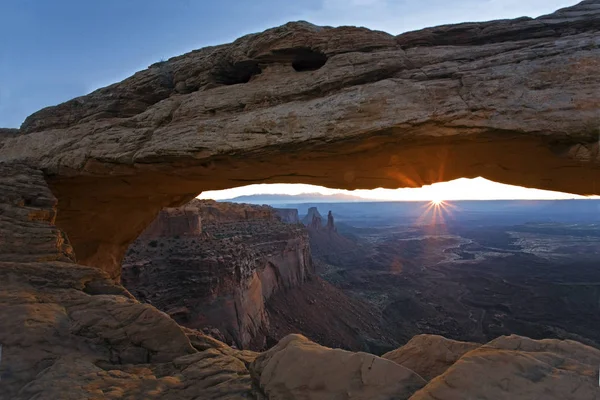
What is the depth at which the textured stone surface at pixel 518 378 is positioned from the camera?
10.8ft

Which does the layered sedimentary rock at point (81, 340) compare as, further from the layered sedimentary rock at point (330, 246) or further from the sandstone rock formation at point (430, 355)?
the layered sedimentary rock at point (330, 246)

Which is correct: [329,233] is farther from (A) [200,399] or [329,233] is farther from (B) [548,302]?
(A) [200,399]

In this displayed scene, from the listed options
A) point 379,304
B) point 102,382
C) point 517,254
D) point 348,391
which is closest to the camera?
point 348,391

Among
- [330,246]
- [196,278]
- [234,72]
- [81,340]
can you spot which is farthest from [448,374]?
[330,246]

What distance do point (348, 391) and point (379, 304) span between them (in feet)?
149

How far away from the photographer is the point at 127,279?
20531 millimetres

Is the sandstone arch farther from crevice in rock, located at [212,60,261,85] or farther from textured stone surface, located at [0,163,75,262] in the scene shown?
textured stone surface, located at [0,163,75,262]

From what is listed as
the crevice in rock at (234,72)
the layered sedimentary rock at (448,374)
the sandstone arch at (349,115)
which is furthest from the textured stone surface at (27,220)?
the layered sedimentary rock at (448,374)

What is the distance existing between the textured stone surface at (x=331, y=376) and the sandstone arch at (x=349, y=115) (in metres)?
4.51

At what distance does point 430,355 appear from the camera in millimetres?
5215

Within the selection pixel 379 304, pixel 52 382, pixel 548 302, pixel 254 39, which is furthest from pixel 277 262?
pixel 548 302

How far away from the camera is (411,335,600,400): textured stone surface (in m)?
3.28

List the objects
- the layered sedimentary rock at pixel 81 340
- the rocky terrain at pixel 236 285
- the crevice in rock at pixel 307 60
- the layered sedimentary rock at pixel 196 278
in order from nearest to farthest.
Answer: the layered sedimentary rock at pixel 81 340
the crevice in rock at pixel 307 60
the layered sedimentary rock at pixel 196 278
the rocky terrain at pixel 236 285

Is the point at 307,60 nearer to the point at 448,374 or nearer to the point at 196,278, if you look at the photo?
the point at 448,374
